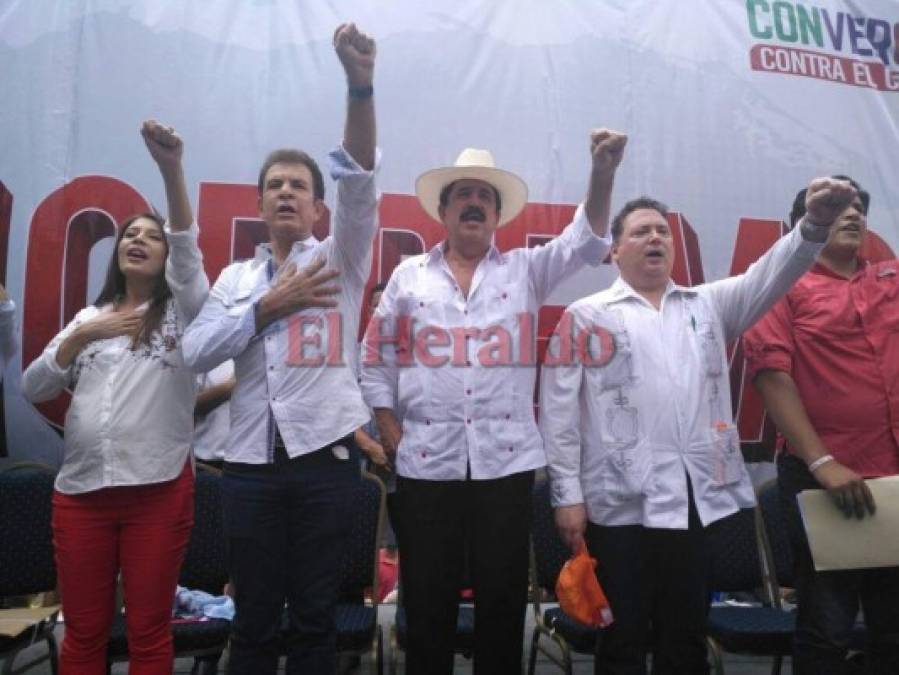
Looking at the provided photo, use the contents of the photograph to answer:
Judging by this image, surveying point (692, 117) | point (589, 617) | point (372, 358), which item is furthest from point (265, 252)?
point (692, 117)

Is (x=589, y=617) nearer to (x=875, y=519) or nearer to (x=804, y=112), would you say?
(x=875, y=519)

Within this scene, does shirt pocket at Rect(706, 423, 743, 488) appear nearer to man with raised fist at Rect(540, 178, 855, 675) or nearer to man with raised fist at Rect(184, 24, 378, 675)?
man with raised fist at Rect(540, 178, 855, 675)

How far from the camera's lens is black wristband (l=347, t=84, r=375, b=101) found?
5.33ft

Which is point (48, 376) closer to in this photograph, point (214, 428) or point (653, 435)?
point (214, 428)

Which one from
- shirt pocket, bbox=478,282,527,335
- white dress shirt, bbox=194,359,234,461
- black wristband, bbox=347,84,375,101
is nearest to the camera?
black wristband, bbox=347,84,375,101

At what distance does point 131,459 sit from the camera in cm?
188

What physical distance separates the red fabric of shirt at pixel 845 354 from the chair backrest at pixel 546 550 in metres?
1.05

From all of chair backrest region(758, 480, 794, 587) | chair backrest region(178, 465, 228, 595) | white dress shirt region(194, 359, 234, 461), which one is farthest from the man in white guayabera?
chair backrest region(758, 480, 794, 587)

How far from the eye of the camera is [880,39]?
11.9 ft

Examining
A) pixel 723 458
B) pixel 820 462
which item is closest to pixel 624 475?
pixel 723 458

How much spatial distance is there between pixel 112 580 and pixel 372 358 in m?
0.94

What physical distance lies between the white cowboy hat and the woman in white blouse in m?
0.79

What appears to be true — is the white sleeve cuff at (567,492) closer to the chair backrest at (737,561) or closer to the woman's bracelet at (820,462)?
the woman's bracelet at (820,462)

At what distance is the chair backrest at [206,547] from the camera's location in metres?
2.58
